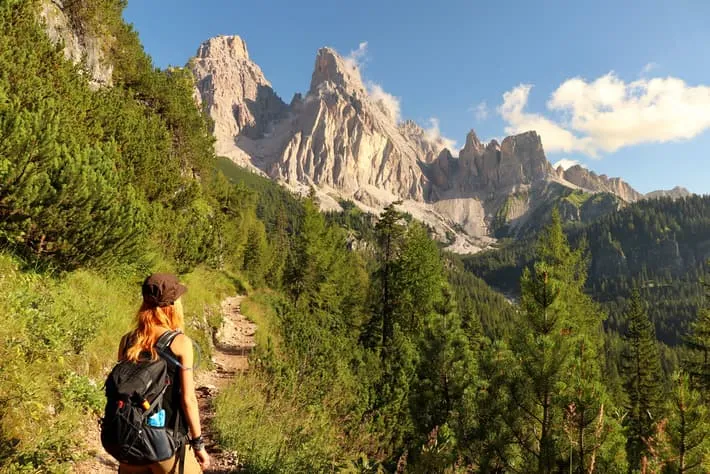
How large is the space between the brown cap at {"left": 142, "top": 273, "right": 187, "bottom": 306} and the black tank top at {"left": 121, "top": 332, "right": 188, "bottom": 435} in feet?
1.13

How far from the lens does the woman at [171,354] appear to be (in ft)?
10.2

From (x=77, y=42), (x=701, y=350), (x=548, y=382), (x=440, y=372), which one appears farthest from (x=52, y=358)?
(x=701, y=350)

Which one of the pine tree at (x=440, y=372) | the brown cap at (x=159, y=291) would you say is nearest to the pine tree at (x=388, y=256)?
the pine tree at (x=440, y=372)

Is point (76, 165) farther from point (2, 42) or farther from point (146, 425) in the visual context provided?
point (146, 425)

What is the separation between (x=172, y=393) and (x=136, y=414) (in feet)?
1.14

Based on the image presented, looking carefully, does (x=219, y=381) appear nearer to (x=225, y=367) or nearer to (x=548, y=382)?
(x=225, y=367)

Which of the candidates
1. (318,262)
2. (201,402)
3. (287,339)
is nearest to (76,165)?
(201,402)

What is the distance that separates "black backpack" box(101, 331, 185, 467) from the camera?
9.26 ft

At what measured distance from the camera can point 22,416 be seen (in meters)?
4.26

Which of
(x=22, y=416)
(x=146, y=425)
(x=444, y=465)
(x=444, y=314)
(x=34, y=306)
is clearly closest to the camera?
(x=146, y=425)

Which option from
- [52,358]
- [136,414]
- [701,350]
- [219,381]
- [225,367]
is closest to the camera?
[136,414]

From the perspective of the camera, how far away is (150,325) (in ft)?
10.5

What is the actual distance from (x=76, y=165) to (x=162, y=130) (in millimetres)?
9218

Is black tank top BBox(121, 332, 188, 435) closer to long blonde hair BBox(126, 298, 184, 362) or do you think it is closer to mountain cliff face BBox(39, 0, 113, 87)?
long blonde hair BBox(126, 298, 184, 362)
